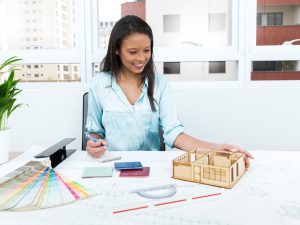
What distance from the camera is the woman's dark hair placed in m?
1.54

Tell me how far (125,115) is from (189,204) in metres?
0.85

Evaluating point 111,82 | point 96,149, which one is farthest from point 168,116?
point 96,149

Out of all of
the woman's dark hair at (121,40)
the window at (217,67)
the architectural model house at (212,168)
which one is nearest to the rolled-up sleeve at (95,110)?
the woman's dark hair at (121,40)

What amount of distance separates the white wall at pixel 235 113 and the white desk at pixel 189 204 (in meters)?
0.99

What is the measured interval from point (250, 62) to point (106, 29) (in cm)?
98

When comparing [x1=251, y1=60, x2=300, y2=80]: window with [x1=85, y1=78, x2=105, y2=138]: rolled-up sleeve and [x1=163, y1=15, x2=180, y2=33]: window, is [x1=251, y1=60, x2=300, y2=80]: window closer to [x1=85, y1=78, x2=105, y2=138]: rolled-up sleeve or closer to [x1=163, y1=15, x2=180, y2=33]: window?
→ [x1=163, y1=15, x2=180, y2=33]: window

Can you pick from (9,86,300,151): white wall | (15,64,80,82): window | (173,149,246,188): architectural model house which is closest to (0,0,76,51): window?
(15,64,80,82): window

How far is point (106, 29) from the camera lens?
2.32m

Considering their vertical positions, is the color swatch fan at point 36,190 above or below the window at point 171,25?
below

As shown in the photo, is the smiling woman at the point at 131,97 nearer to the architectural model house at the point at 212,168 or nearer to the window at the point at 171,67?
the architectural model house at the point at 212,168

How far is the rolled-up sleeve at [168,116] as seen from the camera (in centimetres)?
149

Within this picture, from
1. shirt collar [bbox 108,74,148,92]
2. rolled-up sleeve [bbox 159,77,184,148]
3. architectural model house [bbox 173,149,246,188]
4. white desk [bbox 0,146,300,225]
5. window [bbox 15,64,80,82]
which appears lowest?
white desk [bbox 0,146,300,225]

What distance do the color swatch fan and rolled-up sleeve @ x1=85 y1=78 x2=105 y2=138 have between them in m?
0.55

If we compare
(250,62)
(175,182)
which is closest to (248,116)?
(250,62)
